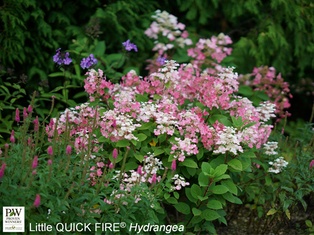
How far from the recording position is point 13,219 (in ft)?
8.77

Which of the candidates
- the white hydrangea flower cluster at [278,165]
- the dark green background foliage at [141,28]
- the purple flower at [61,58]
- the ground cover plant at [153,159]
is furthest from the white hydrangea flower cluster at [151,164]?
the dark green background foliage at [141,28]

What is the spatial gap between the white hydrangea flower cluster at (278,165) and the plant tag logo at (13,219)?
5.56 ft

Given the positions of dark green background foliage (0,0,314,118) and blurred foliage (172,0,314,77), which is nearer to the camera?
dark green background foliage (0,0,314,118)

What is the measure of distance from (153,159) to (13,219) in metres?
0.96

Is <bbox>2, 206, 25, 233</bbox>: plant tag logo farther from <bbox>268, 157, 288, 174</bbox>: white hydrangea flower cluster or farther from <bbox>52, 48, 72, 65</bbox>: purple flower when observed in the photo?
<bbox>268, 157, 288, 174</bbox>: white hydrangea flower cluster

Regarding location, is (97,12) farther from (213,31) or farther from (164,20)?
(213,31)

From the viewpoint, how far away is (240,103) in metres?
3.73

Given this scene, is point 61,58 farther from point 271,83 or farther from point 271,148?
point 271,83

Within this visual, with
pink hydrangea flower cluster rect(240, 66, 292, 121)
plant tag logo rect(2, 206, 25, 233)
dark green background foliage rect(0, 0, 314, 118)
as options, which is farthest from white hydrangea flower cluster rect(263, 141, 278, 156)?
plant tag logo rect(2, 206, 25, 233)

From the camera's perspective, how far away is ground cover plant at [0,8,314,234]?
288cm

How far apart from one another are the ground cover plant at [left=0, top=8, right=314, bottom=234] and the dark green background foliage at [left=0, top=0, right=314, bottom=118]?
0.74 m

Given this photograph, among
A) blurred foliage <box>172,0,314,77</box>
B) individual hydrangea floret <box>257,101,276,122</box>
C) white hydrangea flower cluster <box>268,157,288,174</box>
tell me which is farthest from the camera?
blurred foliage <box>172,0,314,77</box>

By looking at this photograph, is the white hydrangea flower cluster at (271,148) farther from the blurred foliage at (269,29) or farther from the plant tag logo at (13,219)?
the plant tag logo at (13,219)

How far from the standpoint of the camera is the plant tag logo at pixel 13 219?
2.66 meters
